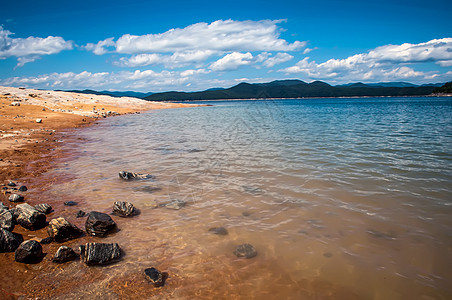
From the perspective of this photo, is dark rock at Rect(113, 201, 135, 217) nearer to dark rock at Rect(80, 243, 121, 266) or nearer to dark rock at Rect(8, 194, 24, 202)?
dark rock at Rect(80, 243, 121, 266)

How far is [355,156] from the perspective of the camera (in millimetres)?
11453

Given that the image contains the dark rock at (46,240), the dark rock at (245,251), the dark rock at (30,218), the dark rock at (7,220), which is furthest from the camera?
the dark rock at (30,218)

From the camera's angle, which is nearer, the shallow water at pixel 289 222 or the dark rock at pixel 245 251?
the shallow water at pixel 289 222

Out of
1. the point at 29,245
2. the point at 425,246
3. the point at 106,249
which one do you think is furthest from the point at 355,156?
the point at 29,245

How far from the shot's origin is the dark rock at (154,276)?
3.86 m

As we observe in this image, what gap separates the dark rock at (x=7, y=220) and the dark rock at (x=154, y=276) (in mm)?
3562

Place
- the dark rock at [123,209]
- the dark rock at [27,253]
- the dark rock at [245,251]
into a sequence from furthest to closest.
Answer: the dark rock at [123,209] → the dark rock at [245,251] → the dark rock at [27,253]

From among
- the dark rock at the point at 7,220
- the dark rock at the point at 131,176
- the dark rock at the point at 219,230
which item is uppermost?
the dark rock at the point at 7,220

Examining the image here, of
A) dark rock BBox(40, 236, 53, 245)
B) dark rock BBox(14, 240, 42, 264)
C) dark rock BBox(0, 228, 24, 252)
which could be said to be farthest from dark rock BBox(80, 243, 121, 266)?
dark rock BBox(0, 228, 24, 252)

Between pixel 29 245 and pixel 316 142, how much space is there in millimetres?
14927

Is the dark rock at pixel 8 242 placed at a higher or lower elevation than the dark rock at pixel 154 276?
higher

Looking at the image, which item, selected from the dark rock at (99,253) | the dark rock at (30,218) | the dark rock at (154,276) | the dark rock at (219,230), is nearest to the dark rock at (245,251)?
the dark rock at (219,230)

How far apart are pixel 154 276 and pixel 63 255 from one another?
1.83 metres

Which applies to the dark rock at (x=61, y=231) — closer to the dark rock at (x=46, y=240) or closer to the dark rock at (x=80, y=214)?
the dark rock at (x=46, y=240)
